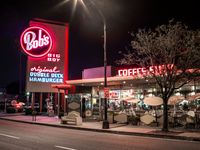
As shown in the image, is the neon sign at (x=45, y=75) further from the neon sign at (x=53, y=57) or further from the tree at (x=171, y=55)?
the tree at (x=171, y=55)

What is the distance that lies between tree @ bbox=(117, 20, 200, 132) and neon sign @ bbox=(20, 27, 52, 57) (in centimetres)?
2299

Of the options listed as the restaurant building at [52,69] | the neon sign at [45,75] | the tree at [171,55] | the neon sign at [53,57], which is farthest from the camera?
the neon sign at [53,57]

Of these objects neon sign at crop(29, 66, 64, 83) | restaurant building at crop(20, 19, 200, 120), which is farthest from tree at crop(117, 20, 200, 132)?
neon sign at crop(29, 66, 64, 83)

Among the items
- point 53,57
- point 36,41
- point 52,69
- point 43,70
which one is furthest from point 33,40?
point 52,69

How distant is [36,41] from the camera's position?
4153cm

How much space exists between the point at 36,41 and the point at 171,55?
26.1m

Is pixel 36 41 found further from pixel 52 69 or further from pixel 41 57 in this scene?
pixel 52 69

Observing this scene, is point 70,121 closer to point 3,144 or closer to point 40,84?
point 3,144

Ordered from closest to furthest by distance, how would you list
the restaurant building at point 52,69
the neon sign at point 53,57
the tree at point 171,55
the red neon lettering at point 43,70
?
the tree at point 171,55
the restaurant building at point 52,69
the red neon lettering at point 43,70
the neon sign at point 53,57

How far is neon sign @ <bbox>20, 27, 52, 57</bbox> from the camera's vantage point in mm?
40625

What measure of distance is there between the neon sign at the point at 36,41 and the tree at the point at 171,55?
905 inches

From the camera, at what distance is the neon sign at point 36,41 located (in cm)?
4062

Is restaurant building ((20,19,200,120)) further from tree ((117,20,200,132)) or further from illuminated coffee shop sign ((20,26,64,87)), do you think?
tree ((117,20,200,132))

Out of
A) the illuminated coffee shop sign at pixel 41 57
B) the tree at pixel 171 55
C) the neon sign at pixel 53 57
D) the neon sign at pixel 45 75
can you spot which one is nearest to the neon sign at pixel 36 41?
the illuminated coffee shop sign at pixel 41 57
